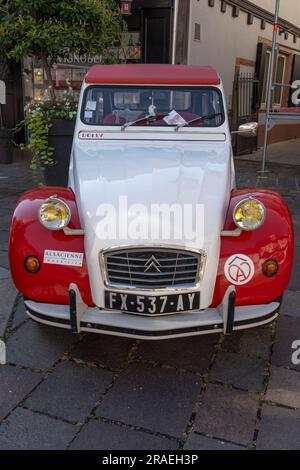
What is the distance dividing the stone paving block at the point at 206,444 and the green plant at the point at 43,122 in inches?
190

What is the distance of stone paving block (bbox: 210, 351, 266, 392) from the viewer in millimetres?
2824

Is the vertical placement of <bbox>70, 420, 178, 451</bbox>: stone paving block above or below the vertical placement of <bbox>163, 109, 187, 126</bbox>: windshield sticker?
below

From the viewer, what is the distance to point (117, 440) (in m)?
2.35

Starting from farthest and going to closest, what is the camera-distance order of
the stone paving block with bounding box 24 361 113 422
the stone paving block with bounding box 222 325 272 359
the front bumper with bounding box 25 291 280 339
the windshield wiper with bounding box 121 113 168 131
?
the windshield wiper with bounding box 121 113 168 131 < the stone paving block with bounding box 222 325 272 359 < the front bumper with bounding box 25 291 280 339 < the stone paving block with bounding box 24 361 113 422

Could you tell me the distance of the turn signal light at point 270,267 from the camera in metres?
2.83

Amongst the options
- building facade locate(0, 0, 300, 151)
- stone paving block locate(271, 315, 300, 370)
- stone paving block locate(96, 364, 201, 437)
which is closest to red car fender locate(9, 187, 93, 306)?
stone paving block locate(96, 364, 201, 437)

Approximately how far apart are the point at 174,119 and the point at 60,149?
331 cm

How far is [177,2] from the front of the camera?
8.92 m

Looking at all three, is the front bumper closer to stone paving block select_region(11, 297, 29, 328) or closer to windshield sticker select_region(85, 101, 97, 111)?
stone paving block select_region(11, 297, 29, 328)

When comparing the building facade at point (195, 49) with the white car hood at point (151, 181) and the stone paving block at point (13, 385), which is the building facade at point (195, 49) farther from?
the stone paving block at point (13, 385)

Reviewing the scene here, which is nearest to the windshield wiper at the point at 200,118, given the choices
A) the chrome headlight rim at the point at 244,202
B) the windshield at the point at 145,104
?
the windshield at the point at 145,104

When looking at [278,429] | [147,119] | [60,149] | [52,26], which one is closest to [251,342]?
[278,429]

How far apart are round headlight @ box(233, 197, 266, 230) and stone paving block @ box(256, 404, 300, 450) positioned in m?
1.09
